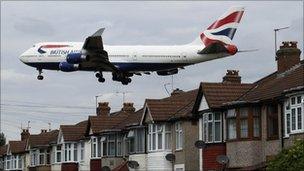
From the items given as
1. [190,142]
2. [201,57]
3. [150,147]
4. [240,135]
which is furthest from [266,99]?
[150,147]

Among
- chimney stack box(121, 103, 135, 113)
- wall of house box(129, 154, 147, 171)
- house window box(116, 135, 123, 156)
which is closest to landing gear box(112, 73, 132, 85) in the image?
wall of house box(129, 154, 147, 171)

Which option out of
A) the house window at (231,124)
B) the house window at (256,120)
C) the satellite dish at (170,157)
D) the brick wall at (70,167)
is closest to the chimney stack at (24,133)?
the brick wall at (70,167)

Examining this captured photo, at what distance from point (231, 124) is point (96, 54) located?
8.37 metres

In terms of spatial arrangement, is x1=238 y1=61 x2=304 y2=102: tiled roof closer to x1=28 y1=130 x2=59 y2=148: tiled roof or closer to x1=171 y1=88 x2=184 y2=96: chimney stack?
x1=171 y1=88 x2=184 y2=96: chimney stack

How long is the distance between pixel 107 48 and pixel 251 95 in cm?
1012

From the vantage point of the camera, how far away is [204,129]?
1925 inches

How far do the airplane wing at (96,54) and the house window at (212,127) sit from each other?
5.74 meters

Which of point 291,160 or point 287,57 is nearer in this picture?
point 291,160

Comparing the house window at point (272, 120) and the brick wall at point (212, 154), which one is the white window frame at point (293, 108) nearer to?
the house window at point (272, 120)

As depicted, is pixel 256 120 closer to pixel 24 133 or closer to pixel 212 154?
pixel 212 154

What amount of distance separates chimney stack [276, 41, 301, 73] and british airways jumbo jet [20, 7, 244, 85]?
3.07 meters

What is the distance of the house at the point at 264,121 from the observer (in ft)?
137

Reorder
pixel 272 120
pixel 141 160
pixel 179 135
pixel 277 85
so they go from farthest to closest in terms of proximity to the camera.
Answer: pixel 141 160
pixel 179 135
pixel 277 85
pixel 272 120

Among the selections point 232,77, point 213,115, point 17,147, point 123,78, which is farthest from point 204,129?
point 17,147
